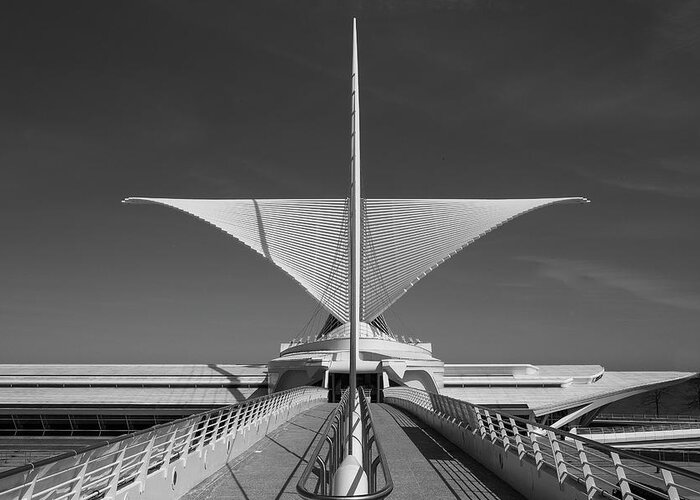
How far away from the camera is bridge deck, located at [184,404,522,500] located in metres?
7.71

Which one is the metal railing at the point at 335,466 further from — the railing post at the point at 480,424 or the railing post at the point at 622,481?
the railing post at the point at 480,424

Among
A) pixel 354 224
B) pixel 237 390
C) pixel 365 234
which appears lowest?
pixel 237 390

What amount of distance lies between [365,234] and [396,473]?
129 feet

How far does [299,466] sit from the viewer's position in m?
9.93

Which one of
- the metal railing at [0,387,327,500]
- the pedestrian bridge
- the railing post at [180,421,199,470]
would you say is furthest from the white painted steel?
the railing post at [180,421,199,470]

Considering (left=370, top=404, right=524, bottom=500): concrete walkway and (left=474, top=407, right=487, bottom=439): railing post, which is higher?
(left=474, top=407, right=487, bottom=439): railing post

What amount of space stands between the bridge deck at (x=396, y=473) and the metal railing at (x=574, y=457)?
59cm

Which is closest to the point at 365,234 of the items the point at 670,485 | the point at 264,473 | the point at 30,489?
the point at 264,473

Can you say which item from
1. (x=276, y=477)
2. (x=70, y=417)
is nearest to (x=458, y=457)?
(x=276, y=477)

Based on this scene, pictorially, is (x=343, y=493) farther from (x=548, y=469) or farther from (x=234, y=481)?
(x=234, y=481)

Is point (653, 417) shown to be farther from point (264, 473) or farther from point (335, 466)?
point (335, 466)

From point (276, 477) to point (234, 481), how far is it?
63cm

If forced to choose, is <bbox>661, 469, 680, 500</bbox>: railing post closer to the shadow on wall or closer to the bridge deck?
the bridge deck

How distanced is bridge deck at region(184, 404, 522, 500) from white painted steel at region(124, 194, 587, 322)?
1258 inches
